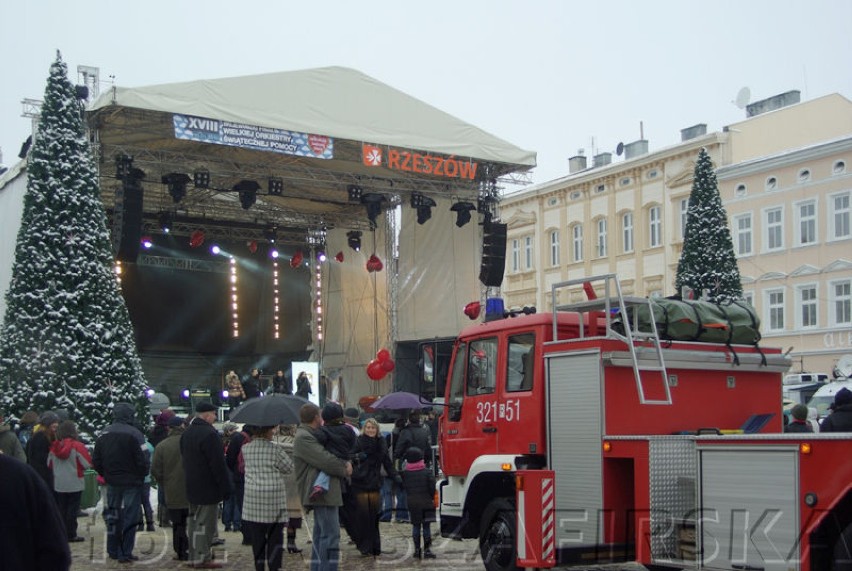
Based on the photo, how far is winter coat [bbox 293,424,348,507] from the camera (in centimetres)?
880

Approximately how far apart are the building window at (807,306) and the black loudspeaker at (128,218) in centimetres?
2339

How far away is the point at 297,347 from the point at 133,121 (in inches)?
519

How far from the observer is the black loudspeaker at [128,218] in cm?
2133

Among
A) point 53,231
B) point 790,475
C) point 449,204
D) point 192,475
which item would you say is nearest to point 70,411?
point 53,231

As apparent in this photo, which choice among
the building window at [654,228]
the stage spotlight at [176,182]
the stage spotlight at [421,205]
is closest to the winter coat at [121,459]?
the stage spotlight at [176,182]

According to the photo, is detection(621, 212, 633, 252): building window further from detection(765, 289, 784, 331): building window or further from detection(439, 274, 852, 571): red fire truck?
detection(439, 274, 852, 571): red fire truck

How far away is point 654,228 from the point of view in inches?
1620

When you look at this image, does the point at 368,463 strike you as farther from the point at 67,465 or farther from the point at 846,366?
the point at 846,366

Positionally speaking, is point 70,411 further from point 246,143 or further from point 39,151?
point 246,143

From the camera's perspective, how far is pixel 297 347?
33062mm

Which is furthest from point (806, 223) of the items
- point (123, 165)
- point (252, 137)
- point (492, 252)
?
point (123, 165)

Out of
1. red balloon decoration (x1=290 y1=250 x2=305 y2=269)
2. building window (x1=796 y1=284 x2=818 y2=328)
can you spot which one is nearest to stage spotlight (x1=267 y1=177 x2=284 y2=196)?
red balloon decoration (x1=290 y1=250 x2=305 y2=269)

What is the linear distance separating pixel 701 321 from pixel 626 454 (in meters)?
1.63

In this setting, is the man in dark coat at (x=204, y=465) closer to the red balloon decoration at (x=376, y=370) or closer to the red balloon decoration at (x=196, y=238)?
the red balloon decoration at (x=376, y=370)
